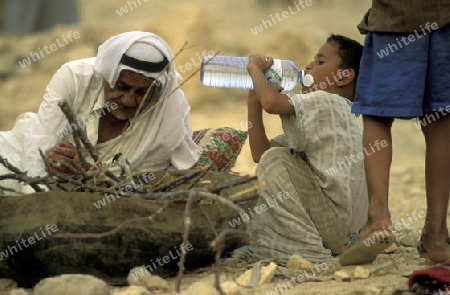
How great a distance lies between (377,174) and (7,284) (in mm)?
1867

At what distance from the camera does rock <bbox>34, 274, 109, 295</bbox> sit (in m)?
3.93

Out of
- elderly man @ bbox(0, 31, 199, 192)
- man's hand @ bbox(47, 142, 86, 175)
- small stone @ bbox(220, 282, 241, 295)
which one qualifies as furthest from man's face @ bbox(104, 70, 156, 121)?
small stone @ bbox(220, 282, 241, 295)

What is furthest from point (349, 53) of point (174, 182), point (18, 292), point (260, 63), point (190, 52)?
point (190, 52)

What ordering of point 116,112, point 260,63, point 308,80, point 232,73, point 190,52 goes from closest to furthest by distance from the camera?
point 260,63 < point 308,80 < point 116,112 < point 232,73 < point 190,52

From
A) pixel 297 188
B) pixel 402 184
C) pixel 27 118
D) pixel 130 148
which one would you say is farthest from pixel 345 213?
pixel 402 184

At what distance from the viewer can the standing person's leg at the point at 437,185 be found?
15.0 feet

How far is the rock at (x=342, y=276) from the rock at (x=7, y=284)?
1557 millimetres

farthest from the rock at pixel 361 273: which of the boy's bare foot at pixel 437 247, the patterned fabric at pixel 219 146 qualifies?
the patterned fabric at pixel 219 146

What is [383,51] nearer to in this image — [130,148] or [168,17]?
[130,148]

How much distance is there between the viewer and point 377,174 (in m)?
4.44

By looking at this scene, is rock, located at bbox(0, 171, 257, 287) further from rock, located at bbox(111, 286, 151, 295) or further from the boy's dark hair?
the boy's dark hair

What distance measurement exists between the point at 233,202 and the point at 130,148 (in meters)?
1.54

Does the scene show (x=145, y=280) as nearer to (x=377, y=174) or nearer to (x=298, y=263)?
(x=298, y=263)

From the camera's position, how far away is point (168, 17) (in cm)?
1347
